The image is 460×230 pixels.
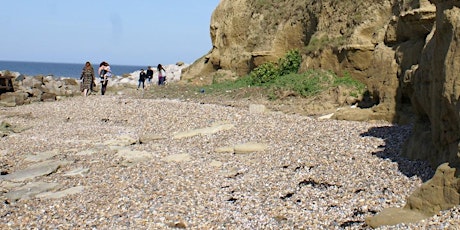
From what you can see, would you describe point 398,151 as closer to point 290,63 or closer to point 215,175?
point 215,175

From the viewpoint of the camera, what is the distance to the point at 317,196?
26.4ft

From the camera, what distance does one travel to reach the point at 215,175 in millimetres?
9711

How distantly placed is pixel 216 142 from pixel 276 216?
17.0 feet

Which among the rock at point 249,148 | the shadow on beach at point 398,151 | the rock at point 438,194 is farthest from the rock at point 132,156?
the rock at point 438,194

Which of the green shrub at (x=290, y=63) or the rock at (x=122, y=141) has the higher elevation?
the green shrub at (x=290, y=63)

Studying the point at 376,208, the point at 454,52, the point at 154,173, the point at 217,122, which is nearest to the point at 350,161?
the point at 376,208

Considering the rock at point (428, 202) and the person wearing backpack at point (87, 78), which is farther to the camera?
the person wearing backpack at point (87, 78)

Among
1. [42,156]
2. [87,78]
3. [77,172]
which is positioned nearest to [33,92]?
[87,78]

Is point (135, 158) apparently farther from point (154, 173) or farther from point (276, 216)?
point (276, 216)

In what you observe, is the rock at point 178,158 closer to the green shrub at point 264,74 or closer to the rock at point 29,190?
the rock at point 29,190

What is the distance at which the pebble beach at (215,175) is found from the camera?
7508 millimetres

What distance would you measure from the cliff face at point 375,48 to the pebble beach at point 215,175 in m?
0.83

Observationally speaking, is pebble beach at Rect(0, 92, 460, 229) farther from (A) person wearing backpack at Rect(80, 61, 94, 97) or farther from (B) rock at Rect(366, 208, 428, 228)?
(A) person wearing backpack at Rect(80, 61, 94, 97)

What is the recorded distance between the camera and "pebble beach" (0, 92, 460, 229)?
24.6 ft
